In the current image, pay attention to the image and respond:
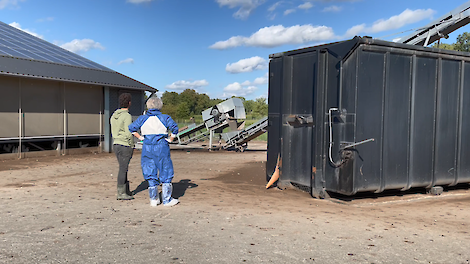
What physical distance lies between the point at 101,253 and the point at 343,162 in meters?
4.04

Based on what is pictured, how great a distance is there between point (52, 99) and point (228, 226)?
12.0 meters

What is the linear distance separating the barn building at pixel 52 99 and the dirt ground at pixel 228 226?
241 inches

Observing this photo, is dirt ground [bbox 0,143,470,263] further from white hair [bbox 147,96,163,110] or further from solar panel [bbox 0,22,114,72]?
solar panel [bbox 0,22,114,72]

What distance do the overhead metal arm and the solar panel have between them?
14.0m

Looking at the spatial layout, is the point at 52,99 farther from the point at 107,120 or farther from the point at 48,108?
the point at 107,120

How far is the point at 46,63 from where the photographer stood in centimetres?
1470

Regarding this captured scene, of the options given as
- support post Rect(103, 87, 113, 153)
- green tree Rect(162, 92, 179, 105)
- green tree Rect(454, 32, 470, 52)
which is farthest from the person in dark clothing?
green tree Rect(162, 92, 179, 105)

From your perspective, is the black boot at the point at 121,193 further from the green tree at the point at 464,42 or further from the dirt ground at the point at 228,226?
the green tree at the point at 464,42

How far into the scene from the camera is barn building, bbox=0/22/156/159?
42.7 ft

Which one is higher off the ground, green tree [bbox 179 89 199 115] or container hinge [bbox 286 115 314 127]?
green tree [bbox 179 89 199 115]

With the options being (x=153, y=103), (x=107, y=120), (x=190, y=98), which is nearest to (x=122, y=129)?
(x=153, y=103)

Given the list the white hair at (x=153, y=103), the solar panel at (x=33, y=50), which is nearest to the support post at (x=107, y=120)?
the solar panel at (x=33, y=50)

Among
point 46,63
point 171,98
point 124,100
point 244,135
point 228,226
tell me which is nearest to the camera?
point 228,226

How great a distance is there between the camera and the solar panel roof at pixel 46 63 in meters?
13.3
